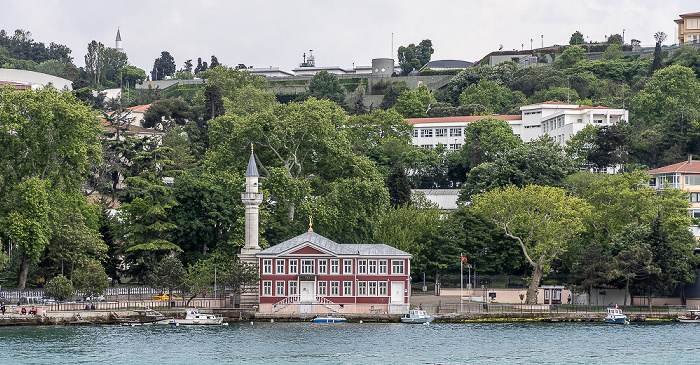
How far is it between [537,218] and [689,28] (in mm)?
95964

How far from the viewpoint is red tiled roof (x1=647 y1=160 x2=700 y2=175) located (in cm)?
8588

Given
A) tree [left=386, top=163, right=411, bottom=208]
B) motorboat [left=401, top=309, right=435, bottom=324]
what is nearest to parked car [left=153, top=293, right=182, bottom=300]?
motorboat [left=401, top=309, right=435, bottom=324]

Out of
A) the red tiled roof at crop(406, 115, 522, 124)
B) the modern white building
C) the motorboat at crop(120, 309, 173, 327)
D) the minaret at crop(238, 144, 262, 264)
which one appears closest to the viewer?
the motorboat at crop(120, 309, 173, 327)

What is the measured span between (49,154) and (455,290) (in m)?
28.8

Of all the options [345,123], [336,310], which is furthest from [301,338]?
[345,123]

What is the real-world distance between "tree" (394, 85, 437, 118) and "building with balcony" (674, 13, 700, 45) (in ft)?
151

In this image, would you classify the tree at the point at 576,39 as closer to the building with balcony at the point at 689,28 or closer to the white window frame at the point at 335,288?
the building with balcony at the point at 689,28

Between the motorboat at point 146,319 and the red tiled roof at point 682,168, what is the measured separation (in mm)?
44415

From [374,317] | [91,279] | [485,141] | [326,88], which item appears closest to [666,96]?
[485,141]

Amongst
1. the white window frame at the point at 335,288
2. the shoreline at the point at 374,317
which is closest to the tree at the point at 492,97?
the shoreline at the point at 374,317

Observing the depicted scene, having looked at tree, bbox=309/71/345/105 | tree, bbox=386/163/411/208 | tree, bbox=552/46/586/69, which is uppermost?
tree, bbox=552/46/586/69

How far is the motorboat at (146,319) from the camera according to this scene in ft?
207

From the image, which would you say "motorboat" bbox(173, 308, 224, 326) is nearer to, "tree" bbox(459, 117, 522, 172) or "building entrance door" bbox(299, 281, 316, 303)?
"building entrance door" bbox(299, 281, 316, 303)

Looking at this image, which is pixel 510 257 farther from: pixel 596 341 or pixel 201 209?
pixel 201 209
